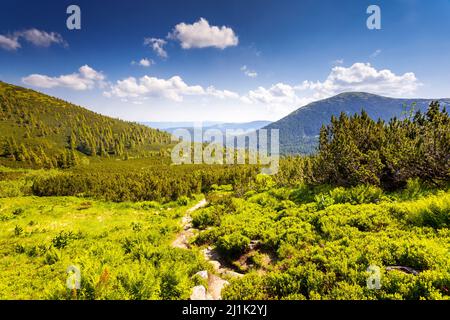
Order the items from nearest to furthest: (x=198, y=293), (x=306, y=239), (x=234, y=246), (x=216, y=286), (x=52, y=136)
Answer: (x=198, y=293) → (x=216, y=286) → (x=306, y=239) → (x=234, y=246) → (x=52, y=136)

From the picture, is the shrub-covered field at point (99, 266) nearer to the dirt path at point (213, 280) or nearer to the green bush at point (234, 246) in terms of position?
the dirt path at point (213, 280)

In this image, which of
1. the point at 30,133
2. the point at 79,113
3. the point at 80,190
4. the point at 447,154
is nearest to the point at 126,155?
the point at 30,133

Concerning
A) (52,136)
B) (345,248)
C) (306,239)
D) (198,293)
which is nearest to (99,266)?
(198,293)

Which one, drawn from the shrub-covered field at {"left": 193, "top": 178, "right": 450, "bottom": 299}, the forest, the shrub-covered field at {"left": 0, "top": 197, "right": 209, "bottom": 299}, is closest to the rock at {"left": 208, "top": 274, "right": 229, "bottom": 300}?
the forest

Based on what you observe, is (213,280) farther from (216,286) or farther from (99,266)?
(99,266)

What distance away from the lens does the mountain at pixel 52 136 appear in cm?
8900

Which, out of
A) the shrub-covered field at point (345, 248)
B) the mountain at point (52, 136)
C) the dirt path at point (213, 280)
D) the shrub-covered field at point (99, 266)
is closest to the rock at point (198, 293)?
the dirt path at point (213, 280)

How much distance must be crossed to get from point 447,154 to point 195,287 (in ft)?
49.4

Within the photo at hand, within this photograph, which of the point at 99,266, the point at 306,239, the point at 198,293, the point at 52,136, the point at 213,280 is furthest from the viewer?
the point at 52,136

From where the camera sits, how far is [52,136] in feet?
404

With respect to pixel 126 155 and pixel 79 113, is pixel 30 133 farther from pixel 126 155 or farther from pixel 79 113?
pixel 79 113

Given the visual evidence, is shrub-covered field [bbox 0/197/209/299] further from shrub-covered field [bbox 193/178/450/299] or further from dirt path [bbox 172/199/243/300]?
shrub-covered field [bbox 193/178/450/299]

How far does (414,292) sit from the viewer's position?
501cm
